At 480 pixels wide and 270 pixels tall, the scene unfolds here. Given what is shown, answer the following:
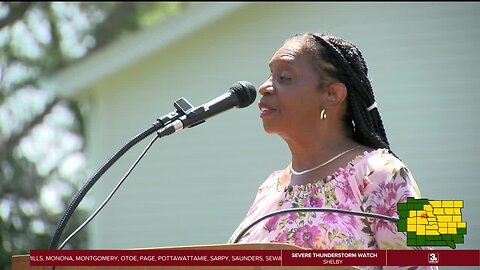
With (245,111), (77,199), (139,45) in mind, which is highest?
(139,45)

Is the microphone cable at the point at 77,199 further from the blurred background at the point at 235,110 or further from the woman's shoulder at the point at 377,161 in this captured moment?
the blurred background at the point at 235,110

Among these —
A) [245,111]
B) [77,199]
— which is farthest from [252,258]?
[245,111]

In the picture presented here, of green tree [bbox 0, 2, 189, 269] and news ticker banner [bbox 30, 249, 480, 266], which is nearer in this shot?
news ticker banner [bbox 30, 249, 480, 266]

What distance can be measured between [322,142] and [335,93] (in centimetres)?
17

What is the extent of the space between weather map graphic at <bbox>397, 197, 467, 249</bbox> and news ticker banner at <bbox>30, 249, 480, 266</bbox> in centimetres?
4

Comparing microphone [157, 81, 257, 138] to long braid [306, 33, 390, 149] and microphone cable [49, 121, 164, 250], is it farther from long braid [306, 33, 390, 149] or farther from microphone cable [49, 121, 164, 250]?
long braid [306, 33, 390, 149]

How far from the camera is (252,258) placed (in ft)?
7.70

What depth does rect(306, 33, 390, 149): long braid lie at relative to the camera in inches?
124

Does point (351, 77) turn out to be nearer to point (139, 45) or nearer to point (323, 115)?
point (323, 115)

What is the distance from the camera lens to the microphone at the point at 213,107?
2.86 meters

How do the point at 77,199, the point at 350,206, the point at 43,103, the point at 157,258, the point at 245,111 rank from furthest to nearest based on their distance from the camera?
the point at 43,103, the point at 245,111, the point at 350,206, the point at 77,199, the point at 157,258

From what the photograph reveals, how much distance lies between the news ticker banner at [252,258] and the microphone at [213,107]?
447 mm

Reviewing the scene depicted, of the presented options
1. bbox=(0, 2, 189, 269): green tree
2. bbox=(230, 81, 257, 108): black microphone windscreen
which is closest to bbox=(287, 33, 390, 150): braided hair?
bbox=(230, 81, 257, 108): black microphone windscreen

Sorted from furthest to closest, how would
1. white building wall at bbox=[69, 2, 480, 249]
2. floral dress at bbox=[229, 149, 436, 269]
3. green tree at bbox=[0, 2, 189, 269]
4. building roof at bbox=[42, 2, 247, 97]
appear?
1. green tree at bbox=[0, 2, 189, 269]
2. building roof at bbox=[42, 2, 247, 97]
3. white building wall at bbox=[69, 2, 480, 249]
4. floral dress at bbox=[229, 149, 436, 269]
